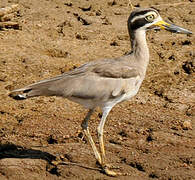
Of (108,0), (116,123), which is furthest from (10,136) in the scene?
(108,0)

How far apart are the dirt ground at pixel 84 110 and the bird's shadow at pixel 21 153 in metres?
0.01

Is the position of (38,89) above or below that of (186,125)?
above

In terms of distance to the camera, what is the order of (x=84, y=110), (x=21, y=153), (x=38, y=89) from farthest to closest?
(x=84, y=110)
(x=21, y=153)
(x=38, y=89)

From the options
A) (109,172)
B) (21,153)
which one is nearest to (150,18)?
(109,172)

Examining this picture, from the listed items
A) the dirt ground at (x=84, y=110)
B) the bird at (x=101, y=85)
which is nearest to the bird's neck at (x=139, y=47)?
the bird at (x=101, y=85)

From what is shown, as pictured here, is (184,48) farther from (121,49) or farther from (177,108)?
(177,108)

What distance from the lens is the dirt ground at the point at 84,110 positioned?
14.0ft

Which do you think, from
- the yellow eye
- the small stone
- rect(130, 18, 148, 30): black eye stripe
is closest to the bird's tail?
rect(130, 18, 148, 30): black eye stripe

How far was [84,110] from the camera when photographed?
17.3ft

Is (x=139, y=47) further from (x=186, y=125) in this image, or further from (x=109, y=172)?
(x=109, y=172)

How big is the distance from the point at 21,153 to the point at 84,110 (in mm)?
1160

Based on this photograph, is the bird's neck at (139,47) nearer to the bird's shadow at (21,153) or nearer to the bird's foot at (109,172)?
the bird's foot at (109,172)

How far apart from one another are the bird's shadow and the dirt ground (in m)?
0.01

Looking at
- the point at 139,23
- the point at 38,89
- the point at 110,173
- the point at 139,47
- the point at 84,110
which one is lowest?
the point at 110,173
